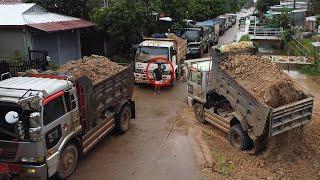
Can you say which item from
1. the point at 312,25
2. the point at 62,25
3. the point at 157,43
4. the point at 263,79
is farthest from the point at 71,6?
the point at 312,25

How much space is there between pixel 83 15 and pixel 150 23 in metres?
4.37

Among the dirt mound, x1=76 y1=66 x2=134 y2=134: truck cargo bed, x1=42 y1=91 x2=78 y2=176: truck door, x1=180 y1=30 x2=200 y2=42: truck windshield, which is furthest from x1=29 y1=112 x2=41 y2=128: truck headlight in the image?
x1=180 y1=30 x2=200 y2=42: truck windshield

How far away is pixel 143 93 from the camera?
57.8 feet

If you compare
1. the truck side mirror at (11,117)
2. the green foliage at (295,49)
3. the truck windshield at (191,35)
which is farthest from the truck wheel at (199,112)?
the truck windshield at (191,35)

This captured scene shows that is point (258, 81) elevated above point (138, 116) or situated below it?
above

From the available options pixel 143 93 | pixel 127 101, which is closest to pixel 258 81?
pixel 127 101

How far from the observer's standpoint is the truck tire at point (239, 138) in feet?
34.9

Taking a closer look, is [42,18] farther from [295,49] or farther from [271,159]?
[295,49]

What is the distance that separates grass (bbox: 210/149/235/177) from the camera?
31.8 ft

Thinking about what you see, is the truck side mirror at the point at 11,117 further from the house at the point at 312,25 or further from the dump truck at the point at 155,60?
the house at the point at 312,25

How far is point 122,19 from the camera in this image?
2184 cm

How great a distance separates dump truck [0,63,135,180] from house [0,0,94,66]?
29.1 feet

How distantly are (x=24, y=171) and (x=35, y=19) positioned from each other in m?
12.7

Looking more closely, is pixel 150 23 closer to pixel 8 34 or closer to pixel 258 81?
pixel 8 34
